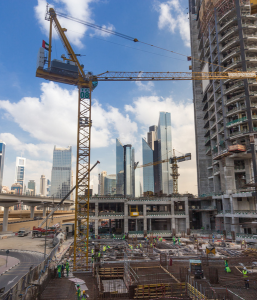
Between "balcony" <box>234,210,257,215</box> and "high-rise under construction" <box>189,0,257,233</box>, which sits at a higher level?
"high-rise under construction" <box>189,0,257,233</box>

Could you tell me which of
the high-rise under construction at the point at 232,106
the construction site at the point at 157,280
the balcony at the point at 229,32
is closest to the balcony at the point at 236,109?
the high-rise under construction at the point at 232,106

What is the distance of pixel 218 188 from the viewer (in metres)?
86.4

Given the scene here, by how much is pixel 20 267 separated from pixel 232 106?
242 ft

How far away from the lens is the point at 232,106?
79.8m

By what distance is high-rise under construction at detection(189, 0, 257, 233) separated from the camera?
227ft

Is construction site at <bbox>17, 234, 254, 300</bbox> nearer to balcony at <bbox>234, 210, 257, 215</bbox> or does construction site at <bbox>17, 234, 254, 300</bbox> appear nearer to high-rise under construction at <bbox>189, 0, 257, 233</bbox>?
balcony at <bbox>234, 210, 257, 215</bbox>

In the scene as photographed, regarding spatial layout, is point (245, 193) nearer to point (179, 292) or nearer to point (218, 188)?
point (218, 188)

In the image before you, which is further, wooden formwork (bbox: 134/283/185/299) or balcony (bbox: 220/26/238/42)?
balcony (bbox: 220/26/238/42)

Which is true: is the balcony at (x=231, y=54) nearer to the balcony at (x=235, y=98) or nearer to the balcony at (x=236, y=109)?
the balcony at (x=235, y=98)

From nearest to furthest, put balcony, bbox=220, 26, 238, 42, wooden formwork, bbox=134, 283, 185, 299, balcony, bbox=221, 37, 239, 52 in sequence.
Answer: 1. wooden formwork, bbox=134, 283, 185, 299
2. balcony, bbox=221, 37, 239, 52
3. balcony, bbox=220, 26, 238, 42

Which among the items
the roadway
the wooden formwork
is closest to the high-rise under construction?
the wooden formwork

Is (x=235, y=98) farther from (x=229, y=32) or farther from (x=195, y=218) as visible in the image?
(x=195, y=218)

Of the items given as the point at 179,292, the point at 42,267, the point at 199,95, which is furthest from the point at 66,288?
the point at 199,95

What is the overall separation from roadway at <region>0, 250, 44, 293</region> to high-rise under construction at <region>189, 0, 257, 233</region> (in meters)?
49.8
